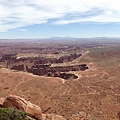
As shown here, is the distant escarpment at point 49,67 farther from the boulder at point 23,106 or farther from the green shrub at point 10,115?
the green shrub at point 10,115

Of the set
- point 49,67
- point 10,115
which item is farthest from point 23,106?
point 49,67

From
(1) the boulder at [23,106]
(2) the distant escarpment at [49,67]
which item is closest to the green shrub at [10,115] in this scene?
(1) the boulder at [23,106]

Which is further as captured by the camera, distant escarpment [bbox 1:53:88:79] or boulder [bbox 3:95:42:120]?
distant escarpment [bbox 1:53:88:79]

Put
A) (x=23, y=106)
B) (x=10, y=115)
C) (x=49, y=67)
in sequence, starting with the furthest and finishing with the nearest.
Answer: (x=49, y=67) < (x=23, y=106) < (x=10, y=115)

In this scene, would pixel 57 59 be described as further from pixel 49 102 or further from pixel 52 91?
pixel 49 102

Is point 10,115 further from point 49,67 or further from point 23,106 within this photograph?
point 49,67

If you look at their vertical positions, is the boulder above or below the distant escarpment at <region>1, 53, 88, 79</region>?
above

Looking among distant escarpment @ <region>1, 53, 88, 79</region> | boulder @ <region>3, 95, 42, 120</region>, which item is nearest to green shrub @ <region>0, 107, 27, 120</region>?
boulder @ <region>3, 95, 42, 120</region>

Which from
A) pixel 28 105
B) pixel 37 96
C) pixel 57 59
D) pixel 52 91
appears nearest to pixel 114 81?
pixel 52 91

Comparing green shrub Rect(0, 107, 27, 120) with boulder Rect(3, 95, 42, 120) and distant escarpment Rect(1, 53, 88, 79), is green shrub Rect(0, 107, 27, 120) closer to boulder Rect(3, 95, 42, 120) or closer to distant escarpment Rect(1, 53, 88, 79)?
boulder Rect(3, 95, 42, 120)

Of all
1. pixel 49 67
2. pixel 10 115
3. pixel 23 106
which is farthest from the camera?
pixel 49 67

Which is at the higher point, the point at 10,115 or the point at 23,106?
the point at 10,115

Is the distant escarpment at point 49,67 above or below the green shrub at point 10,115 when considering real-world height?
below
